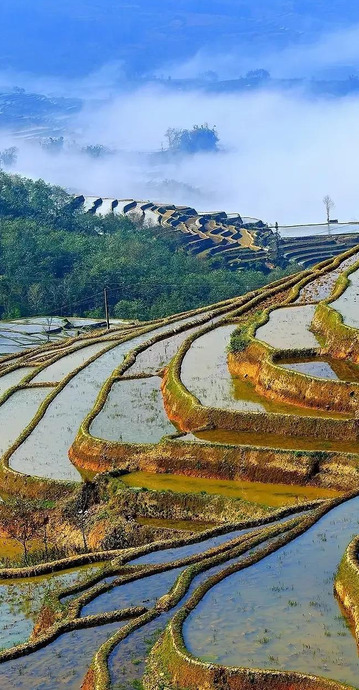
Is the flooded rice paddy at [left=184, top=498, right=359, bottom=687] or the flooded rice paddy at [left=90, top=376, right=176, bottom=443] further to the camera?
the flooded rice paddy at [left=90, top=376, right=176, bottom=443]

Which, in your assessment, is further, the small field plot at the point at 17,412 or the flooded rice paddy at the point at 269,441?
the small field plot at the point at 17,412

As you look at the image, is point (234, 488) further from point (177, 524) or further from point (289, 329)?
point (289, 329)

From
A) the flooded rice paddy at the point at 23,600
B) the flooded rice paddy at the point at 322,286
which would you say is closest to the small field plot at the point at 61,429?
the flooded rice paddy at the point at 23,600

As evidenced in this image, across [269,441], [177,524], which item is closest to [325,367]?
[269,441]

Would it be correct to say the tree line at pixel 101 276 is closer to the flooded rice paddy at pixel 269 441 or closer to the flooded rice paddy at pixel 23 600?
the flooded rice paddy at pixel 269 441

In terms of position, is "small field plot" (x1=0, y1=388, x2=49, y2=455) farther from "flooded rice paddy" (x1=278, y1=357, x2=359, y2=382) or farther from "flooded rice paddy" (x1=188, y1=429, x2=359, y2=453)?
"flooded rice paddy" (x1=278, y1=357, x2=359, y2=382)

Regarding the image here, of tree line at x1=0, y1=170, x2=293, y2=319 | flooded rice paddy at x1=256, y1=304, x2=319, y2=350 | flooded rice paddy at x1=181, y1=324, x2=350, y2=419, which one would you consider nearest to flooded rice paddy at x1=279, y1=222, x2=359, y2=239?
tree line at x1=0, y1=170, x2=293, y2=319
